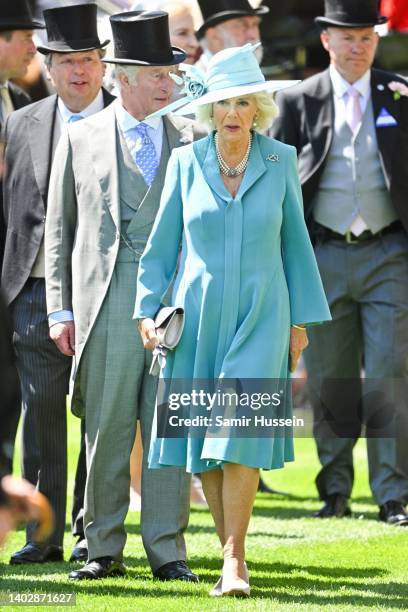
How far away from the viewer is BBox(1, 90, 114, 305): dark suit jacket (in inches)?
→ 319

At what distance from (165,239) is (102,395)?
82cm

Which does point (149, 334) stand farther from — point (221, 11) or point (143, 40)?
point (221, 11)

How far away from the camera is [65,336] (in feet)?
24.7

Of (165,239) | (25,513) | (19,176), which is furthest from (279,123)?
(25,513)

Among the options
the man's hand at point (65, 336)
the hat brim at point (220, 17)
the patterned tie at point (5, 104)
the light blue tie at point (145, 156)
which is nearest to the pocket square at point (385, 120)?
the hat brim at point (220, 17)

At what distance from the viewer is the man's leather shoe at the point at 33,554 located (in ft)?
25.8

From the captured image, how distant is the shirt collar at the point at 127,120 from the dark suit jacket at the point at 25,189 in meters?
0.71

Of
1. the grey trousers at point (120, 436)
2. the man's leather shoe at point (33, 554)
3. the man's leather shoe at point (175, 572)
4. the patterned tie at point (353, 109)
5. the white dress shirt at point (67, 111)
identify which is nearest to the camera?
the man's leather shoe at point (175, 572)

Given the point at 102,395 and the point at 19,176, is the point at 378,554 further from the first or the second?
the point at 19,176

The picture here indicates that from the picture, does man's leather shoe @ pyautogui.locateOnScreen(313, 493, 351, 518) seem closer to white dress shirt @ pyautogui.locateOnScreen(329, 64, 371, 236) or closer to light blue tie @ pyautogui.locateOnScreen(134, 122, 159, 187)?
white dress shirt @ pyautogui.locateOnScreen(329, 64, 371, 236)

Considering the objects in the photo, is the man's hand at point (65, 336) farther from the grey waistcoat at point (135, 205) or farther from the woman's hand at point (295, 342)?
the woman's hand at point (295, 342)

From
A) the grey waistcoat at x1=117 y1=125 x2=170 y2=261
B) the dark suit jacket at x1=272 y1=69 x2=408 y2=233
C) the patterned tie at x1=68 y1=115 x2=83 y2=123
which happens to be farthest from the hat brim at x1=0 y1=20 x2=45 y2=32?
the grey waistcoat at x1=117 y1=125 x2=170 y2=261

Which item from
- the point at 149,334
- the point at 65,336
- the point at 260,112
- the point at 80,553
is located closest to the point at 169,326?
the point at 149,334

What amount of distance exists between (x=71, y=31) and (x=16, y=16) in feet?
3.44
